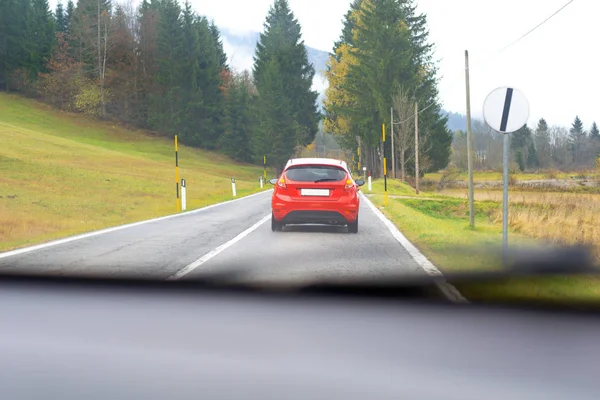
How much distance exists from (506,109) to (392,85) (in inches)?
1947

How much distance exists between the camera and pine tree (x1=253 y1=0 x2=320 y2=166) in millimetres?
73125

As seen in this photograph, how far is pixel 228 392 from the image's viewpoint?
4301mm

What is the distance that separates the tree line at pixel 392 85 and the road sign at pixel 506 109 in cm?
4403

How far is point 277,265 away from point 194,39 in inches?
3128

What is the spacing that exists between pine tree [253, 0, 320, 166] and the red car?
2260 inches

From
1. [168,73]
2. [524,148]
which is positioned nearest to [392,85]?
[168,73]

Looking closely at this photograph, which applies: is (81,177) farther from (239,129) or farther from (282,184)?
(239,129)

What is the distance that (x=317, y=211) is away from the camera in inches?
579

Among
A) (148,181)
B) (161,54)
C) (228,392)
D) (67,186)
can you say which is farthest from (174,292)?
(161,54)

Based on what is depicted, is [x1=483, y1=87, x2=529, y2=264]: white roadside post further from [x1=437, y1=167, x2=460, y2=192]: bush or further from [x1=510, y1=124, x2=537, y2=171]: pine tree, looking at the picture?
[x1=510, y1=124, x2=537, y2=171]: pine tree

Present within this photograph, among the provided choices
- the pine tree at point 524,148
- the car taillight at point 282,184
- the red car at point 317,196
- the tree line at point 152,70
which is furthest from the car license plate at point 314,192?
the pine tree at point 524,148

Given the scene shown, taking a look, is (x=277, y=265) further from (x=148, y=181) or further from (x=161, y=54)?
(x=161, y=54)

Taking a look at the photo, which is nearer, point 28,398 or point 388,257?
point 28,398

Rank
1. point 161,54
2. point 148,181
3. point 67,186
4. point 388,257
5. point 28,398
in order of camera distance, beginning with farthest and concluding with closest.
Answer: point 161,54, point 148,181, point 67,186, point 388,257, point 28,398
